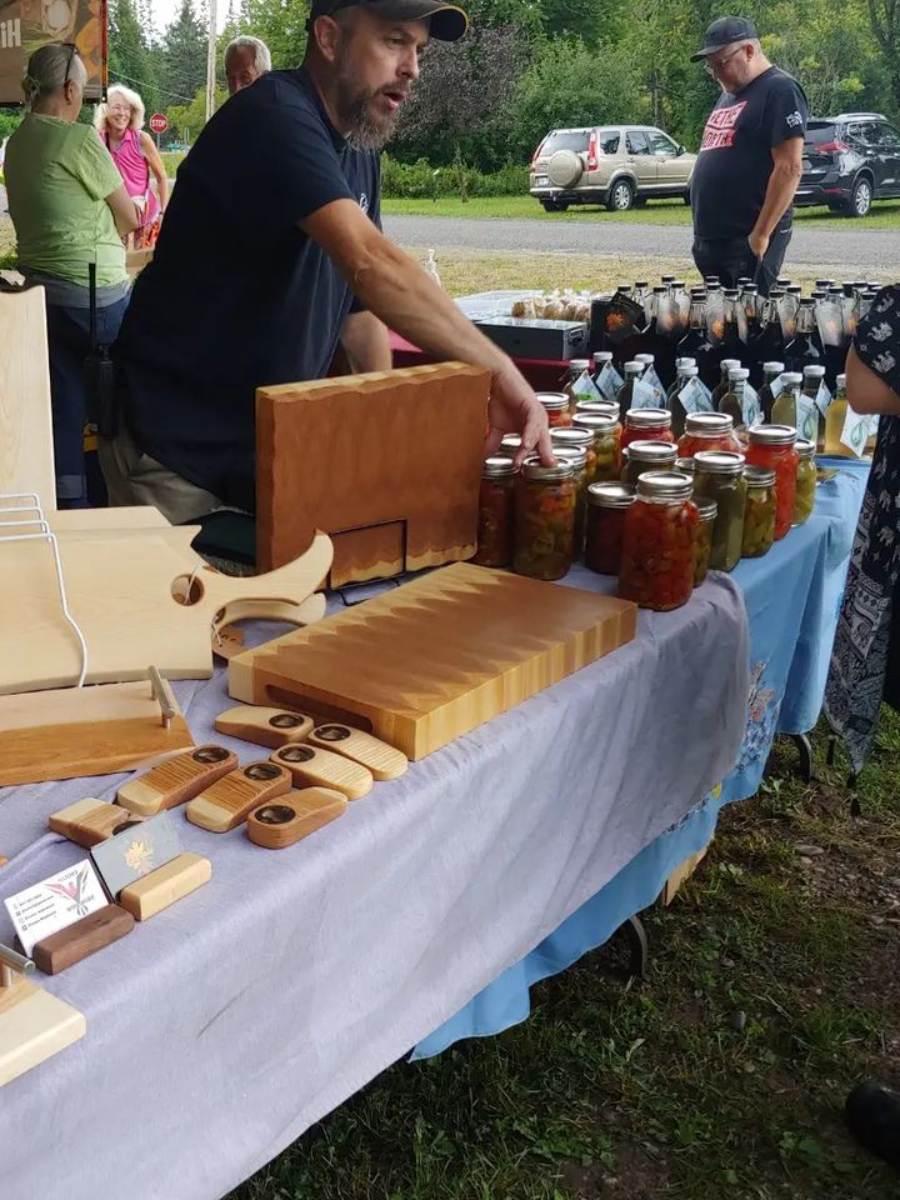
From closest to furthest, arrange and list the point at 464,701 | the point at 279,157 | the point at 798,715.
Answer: the point at 464,701 → the point at 279,157 → the point at 798,715

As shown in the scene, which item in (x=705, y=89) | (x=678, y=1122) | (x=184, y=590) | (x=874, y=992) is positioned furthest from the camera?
(x=705, y=89)

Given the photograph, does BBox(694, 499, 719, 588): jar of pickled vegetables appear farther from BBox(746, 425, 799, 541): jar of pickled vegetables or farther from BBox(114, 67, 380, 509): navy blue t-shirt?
BBox(114, 67, 380, 509): navy blue t-shirt

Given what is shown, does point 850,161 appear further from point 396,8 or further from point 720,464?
point 720,464

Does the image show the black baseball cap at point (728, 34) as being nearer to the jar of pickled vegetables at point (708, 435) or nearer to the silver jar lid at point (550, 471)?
the jar of pickled vegetables at point (708, 435)

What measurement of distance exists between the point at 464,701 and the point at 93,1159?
0.50 m

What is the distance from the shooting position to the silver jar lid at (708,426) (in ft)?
5.60

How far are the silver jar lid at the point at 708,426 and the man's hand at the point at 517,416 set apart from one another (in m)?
0.23

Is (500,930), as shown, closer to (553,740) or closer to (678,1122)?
(553,740)

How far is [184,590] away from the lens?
1.26 metres

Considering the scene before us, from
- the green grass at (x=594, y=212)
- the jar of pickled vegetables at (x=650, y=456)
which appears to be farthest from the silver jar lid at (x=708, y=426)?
the green grass at (x=594, y=212)

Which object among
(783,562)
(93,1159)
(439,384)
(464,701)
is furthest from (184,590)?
(783,562)

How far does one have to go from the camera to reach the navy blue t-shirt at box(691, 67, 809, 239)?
4.18m

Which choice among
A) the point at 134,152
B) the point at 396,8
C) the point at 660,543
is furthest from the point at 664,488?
the point at 134,152

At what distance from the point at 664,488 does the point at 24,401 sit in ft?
2.43
